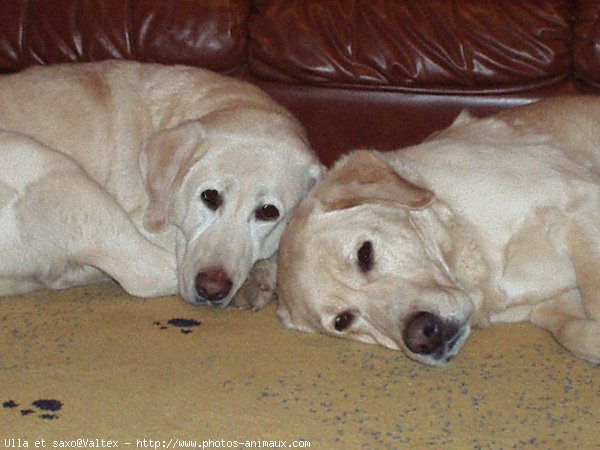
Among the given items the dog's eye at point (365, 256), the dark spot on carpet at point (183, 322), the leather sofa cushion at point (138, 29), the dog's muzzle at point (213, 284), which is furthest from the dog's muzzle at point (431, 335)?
the leather sofa cushion at point (138, 29)

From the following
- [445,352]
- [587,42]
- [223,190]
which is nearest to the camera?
[445,352]

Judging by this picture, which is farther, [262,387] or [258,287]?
[258,287]

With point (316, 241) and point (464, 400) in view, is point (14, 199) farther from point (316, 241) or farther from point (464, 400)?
point (464, 400)

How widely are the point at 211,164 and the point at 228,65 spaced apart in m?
1.34

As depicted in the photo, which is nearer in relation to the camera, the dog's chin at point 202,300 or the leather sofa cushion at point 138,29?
the dog's chin at point 202,300

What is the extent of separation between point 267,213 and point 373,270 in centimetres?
54

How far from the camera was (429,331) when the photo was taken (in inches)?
97.9

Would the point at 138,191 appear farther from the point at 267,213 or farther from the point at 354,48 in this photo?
the point at 354,48

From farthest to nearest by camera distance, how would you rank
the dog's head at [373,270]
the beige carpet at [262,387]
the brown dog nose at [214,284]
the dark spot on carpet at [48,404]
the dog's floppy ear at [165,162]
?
1. the dog's floppy ear at [165,162]
2. the brown dog nose at [214,284]
3. the dog's head at [373,270]
4. the dark spot on carpet at [48,404]
5. the beige carpet at [262,387]

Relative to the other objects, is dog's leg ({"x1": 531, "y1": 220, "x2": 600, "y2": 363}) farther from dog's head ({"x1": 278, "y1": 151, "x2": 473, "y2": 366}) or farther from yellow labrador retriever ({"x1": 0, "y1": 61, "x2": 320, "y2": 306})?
yellow labrador retriever ({"x1": 0, "y1": 61, "x2": 320, "y2": 306})

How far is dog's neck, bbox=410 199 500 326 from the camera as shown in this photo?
271cm

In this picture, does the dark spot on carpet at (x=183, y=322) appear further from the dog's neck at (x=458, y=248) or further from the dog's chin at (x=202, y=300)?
the dog's neck at (x=458, y=248)

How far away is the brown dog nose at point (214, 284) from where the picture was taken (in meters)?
2.86

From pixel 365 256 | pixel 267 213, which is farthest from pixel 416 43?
pixel 365 256
